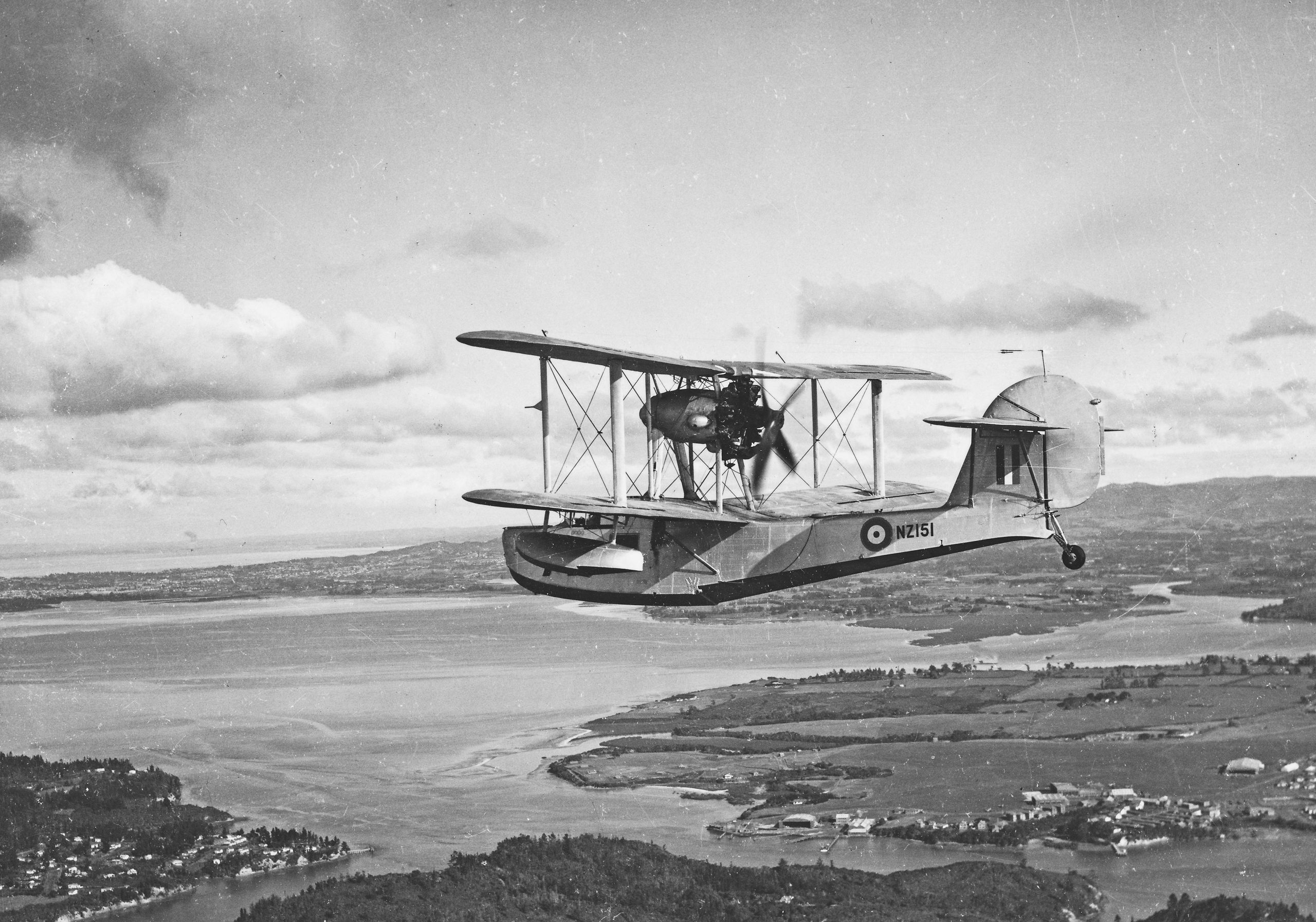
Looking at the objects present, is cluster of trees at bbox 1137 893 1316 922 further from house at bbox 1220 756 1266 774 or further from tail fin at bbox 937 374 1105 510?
tail fin at bbox 937 374 1105 510

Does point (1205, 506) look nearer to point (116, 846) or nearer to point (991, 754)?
point (991, 754)

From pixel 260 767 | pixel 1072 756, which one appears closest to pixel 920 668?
pixel 1072 756

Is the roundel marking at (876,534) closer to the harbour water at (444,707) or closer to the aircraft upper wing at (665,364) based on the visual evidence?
the aircraft upper wing at (665,364)

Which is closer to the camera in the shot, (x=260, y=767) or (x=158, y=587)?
(x=260, y=767)

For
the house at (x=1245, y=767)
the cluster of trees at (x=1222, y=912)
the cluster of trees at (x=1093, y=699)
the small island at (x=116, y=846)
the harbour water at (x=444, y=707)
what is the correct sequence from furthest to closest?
the cluster of trees at (x=1093, y=699) → the house at (x=1245, y=767) → the harbour water at (x=444, y=707) → the small island at (x=116, y=846) → the cluster of trees at (x=1222, y=912)

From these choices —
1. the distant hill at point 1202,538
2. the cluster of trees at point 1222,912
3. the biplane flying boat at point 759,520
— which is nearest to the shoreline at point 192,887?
the cluster of trees at point 1222,912

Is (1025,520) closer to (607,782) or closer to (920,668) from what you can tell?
(607,782)

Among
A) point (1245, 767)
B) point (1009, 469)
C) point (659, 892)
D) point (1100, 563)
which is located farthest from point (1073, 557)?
point (1100, 563)
